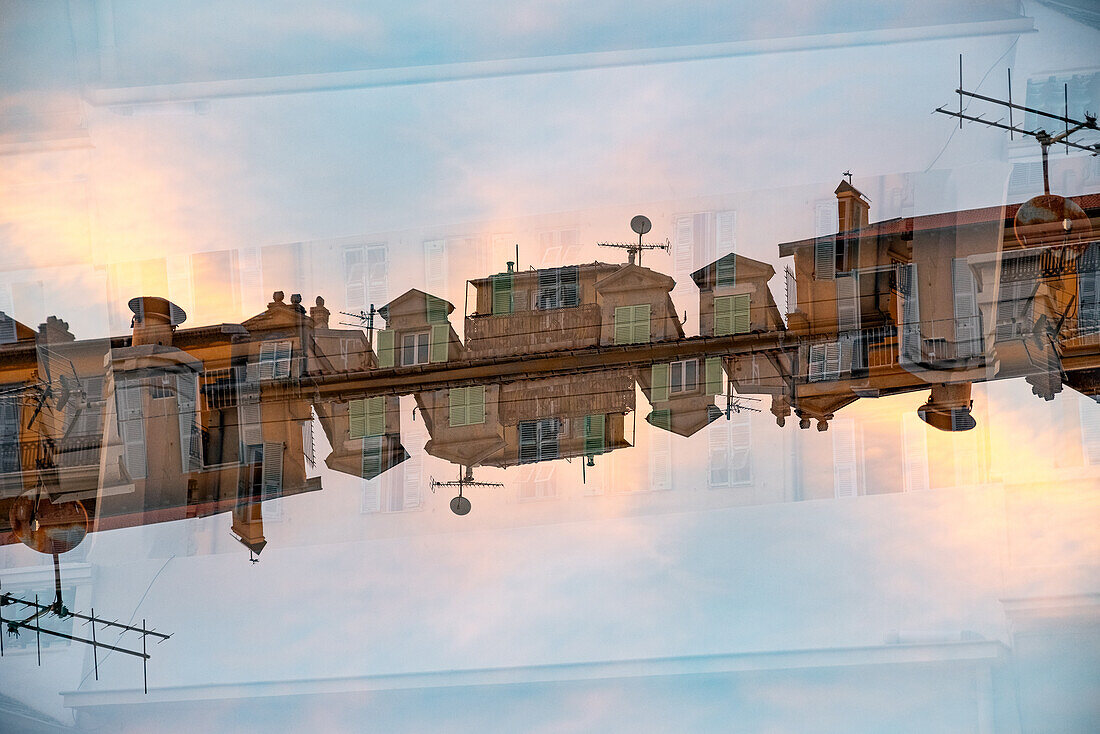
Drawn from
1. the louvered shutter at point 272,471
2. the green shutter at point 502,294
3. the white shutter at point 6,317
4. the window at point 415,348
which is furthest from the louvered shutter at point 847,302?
the white shutter at point 6,317

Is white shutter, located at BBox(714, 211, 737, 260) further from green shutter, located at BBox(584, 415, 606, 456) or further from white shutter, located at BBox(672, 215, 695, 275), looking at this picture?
green shutter, located at BBox(584, 415, 606, 456)

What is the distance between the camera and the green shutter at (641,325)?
12.6 feet

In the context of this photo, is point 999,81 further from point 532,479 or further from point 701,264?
point 532,479

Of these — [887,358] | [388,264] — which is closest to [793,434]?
[887,358]

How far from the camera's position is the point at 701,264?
391 cm

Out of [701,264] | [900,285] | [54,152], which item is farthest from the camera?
[54,152]

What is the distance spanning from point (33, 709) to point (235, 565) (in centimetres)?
134

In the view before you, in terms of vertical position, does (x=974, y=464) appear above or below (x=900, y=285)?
below

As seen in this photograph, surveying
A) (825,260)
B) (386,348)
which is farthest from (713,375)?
(386,348)

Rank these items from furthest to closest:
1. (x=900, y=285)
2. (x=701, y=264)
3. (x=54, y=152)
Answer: (x=54, y=152), (x=701, y=264), (x=900, y=285)

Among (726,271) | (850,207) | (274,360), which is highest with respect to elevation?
(850,207)

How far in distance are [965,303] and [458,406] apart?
2376mm

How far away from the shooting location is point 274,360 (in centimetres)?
393

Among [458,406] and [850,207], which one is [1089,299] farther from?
[458,406]
